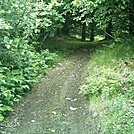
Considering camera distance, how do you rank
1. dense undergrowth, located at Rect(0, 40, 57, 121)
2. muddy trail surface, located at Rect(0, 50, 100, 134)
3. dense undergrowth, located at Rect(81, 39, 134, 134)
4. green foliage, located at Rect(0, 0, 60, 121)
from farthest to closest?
1. green foliage, located at Rect(0, 0, 60, 121)
2. dense undergrowth, located at Rect(0, 40, 57, 121)
3. muddy trail surface, located at Rect(0, 50, 100, 134)
4. dense undergrowth, located at Rect(81, 39, 134, 134)

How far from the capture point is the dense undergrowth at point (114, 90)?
174 inches

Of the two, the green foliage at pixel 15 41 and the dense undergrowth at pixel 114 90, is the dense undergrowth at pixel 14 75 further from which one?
the dense undergrowth at pixel 114 90

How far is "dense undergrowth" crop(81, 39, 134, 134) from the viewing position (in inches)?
174

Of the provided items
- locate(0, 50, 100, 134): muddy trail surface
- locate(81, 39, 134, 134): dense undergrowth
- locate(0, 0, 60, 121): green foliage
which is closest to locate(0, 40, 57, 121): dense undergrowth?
locate(0, 0, 60, 121): green foliage

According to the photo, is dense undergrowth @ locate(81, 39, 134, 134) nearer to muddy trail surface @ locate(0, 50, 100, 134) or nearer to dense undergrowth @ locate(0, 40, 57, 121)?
muddy trail surface @ locate(0, 50, 100, 134)

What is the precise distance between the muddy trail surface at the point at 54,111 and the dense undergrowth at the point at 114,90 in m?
0.28

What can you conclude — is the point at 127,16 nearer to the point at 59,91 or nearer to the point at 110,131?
the point at 59,91

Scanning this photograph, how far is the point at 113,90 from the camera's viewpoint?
5863 mm

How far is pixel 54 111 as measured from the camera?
5.67 m

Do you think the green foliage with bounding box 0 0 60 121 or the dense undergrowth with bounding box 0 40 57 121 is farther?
the green foliage with bounding box 0 0 60 121

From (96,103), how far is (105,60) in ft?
10.6

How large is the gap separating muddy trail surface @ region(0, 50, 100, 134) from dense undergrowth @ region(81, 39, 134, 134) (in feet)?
0.90

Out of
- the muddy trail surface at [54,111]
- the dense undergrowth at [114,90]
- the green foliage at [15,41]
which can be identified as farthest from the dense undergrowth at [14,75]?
the dense undergrowth at [114,90]

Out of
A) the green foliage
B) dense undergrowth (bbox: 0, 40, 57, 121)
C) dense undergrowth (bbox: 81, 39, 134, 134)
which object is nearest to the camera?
dense undergrowth (bbox: 81, 39, 134, 134)
